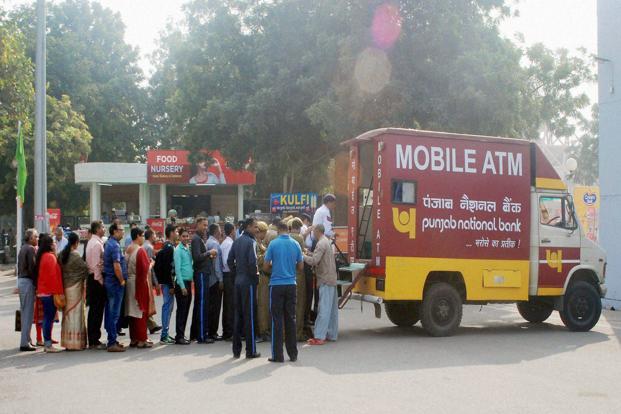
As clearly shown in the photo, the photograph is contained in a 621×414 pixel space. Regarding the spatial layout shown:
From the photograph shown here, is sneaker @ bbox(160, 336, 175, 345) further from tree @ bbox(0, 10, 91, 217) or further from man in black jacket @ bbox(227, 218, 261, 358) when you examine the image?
tree @ bbox(0, 10, 91, 217)

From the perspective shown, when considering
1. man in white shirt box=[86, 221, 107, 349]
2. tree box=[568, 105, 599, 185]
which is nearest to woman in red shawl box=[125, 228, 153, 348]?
man in white shirt box=[86, 221, 107, 349]

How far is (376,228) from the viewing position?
38.7 feet

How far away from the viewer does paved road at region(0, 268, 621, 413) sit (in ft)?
23.7

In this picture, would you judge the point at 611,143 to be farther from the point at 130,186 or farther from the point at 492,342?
the point at 130,186

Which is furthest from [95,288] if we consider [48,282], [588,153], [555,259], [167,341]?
[588,153]

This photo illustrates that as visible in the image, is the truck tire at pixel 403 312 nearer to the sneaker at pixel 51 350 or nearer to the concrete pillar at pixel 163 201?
the sneaker at pixel 51 350

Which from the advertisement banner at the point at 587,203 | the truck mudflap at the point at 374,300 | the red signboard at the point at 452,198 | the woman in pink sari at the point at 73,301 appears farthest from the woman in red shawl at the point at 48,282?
the advertisement banner at the point at 587,203

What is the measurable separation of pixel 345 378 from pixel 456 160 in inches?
196

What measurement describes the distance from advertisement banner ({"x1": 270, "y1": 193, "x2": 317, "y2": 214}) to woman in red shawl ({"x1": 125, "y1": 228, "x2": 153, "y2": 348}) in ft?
54.7

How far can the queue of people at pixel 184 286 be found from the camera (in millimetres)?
9953

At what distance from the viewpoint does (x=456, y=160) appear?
12234 millimetres

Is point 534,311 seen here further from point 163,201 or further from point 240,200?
point 163,201

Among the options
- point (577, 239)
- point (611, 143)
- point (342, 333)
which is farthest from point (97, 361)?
point (611, 143)

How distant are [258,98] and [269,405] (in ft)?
66.4
